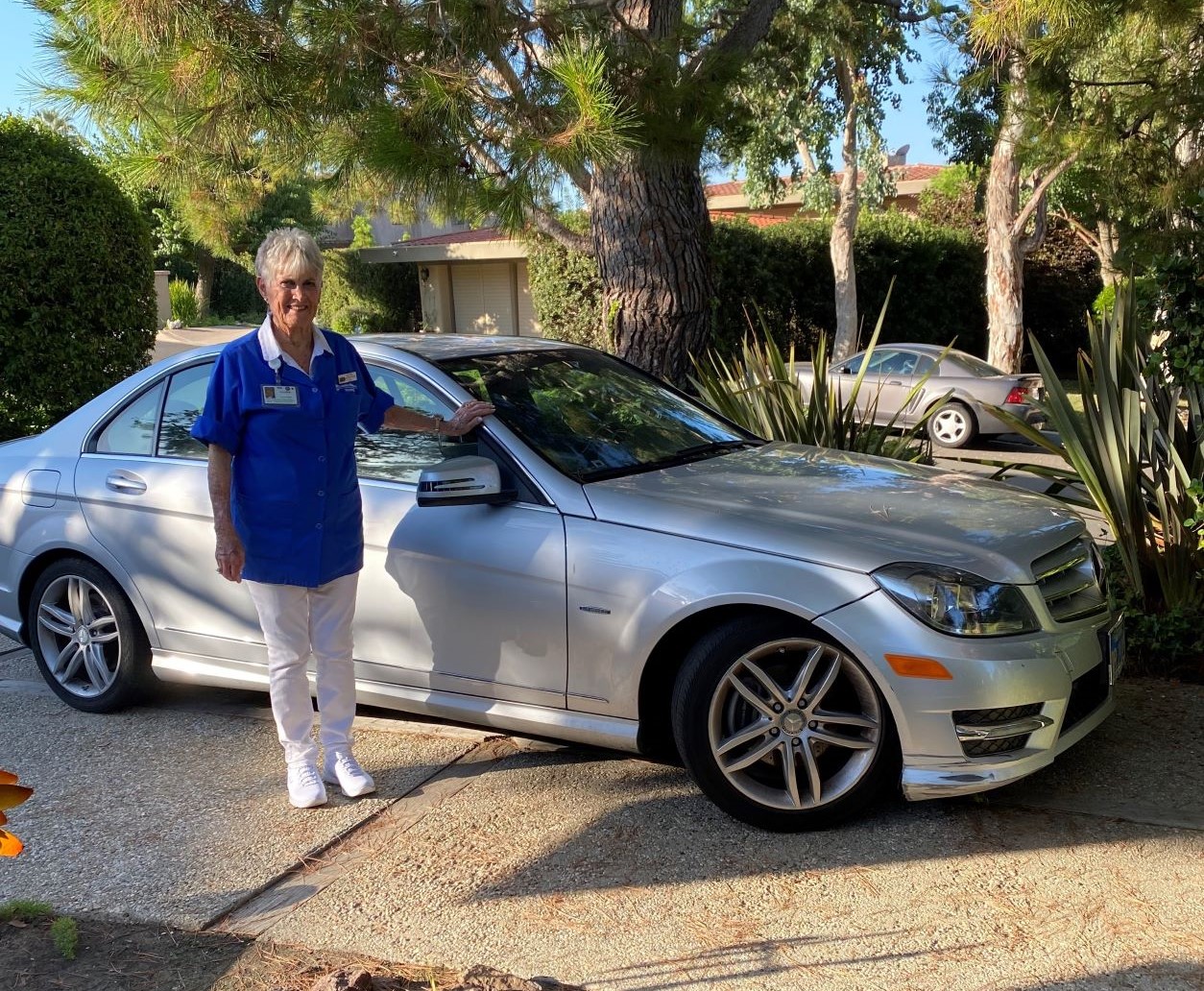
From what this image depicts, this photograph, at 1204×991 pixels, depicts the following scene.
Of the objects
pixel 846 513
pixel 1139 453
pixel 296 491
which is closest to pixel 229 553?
pixel 296 491

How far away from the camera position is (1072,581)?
4281mm

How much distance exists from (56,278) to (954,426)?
10.6m

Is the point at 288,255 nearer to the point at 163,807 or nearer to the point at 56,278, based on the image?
the point at 163,807

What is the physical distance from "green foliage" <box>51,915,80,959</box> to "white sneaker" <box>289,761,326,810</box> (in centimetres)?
95

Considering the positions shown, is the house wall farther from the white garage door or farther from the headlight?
the headlight

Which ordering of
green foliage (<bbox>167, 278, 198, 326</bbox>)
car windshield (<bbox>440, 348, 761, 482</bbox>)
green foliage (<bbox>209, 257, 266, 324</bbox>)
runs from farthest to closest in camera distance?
green foliage (<bbox>209, 257, 266, 324</bbox>)
green foliage (<bbox>167, 278, 198, 326</bbox>)
car windshield (<bbox>440, 348, 761, 482</bbox>)

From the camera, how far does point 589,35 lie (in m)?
6.24

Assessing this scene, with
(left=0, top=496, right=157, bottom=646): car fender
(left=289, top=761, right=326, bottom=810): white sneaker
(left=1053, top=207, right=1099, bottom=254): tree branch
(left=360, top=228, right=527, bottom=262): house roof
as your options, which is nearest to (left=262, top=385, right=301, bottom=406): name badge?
(left=289, top=761, right=326, bottom=810): white sneaker

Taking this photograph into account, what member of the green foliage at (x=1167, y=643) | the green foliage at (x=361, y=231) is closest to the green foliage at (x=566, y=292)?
the green foliage at (x=361, y=231)

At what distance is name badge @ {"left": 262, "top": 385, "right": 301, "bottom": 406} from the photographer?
4.15 meters

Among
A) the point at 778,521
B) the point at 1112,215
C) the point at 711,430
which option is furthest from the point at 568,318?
the point at 778,521

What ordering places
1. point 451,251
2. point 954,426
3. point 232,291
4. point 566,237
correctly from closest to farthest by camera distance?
point 566,237
point 954,426
point 451,251
point 232,291

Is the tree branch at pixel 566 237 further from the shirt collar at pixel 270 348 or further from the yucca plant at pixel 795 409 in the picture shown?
the shirt collar at pixel 270 348

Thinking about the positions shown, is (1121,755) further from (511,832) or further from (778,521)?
(511,832)
